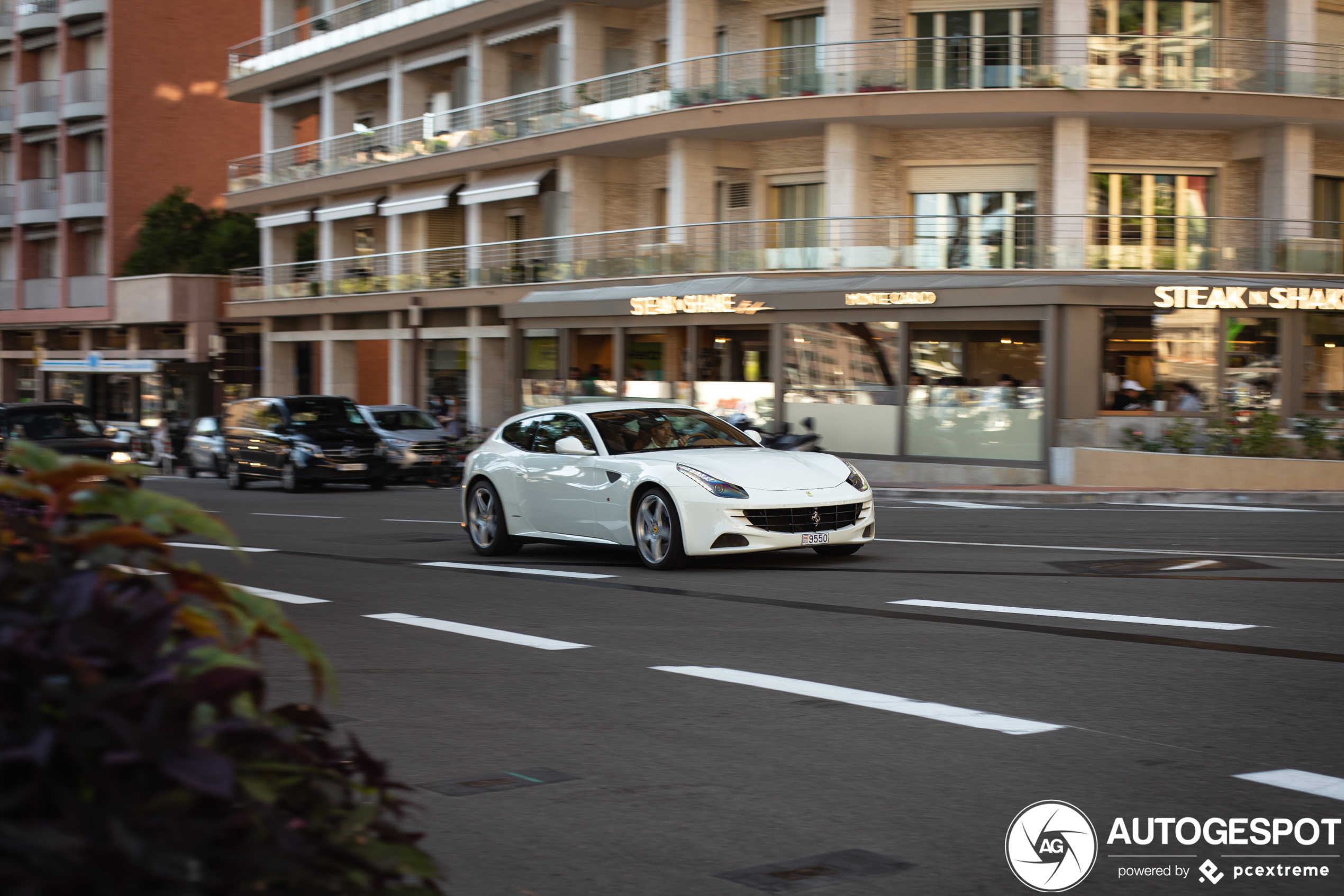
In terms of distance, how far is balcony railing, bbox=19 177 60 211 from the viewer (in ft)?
196

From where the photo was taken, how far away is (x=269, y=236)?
52.5 metres

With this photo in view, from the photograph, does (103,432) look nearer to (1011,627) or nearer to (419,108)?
(419,108)

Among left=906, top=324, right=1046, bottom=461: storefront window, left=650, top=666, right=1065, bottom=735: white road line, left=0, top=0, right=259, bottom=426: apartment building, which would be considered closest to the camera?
left=650, top=666, right=1065, bottom=735: white road line

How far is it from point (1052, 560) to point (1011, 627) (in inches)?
164

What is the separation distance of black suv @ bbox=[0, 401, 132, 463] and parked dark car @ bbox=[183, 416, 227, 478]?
172 inches

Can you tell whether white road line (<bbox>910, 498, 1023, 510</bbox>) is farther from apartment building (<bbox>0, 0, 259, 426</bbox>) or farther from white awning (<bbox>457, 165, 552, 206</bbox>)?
apartment building (<bbox>0, 0, 259, 426</bbox>)

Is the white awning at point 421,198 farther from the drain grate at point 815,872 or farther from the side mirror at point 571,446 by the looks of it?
the drain grate at point 815,872

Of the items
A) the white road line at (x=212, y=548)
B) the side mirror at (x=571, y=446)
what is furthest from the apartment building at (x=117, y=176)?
the side mirror at (x=571, y=446)

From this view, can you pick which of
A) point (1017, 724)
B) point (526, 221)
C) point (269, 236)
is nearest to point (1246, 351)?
point (526, 221)

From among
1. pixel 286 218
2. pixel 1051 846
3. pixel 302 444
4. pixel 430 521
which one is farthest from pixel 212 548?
pixel 286 218

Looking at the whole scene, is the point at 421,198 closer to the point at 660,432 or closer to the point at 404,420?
the point at 404,420

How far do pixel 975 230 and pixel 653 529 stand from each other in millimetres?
20268

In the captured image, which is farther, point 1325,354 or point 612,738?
point 1325,354

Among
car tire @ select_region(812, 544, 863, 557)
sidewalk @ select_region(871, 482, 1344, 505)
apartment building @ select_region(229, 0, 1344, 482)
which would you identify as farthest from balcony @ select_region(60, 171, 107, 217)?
car tire @ select_region(812, 544, 863, 557)
